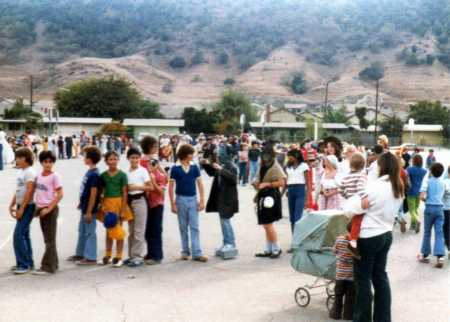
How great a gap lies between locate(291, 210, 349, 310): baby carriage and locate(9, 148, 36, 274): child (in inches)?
140

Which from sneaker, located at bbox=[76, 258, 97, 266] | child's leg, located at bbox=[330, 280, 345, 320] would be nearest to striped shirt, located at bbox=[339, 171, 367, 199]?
child's leg, located at bbox=[330, 280, 345, 320]

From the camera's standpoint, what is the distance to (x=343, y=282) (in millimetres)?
6543

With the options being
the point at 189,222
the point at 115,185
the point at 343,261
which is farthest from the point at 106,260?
the point at 343,261

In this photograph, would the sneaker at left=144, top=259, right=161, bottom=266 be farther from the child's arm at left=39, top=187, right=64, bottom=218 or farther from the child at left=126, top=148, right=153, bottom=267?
the child's arm at left=39, top=187, right=64, bottom=218

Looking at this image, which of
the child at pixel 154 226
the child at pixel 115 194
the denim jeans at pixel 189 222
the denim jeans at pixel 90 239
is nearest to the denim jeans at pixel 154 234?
the child at pixel 154 226

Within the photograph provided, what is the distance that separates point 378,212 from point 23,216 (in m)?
4.78

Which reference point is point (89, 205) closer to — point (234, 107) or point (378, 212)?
point (378, 212)

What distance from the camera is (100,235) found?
11664mm

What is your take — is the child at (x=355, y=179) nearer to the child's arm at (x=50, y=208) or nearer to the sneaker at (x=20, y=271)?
the child's arm at (x=50, y=208)

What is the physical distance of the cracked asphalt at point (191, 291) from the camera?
22.1ft

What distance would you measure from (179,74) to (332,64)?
41.5m

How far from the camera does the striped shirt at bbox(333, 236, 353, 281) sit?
6488 mm

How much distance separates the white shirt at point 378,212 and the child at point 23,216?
4.59 metres

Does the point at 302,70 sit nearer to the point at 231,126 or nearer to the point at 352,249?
the point at 231,126
